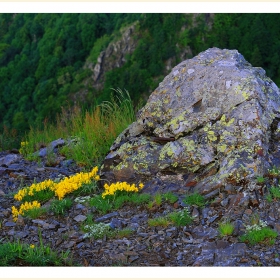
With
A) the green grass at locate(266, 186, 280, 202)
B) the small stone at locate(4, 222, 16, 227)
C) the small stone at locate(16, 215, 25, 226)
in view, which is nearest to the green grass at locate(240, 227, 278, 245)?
the green grass at locate(266, 186, 280, 202)

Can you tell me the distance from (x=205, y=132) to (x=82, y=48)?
13481 centimetres

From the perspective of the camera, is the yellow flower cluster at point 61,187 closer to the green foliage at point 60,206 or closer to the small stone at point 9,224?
the green foliage at point 60,206

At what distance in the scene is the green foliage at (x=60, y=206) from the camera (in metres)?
6.55

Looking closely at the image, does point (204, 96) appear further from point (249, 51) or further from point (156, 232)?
point (249, 51)

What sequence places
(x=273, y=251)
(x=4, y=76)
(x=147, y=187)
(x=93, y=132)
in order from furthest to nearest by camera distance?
(x=4, y=76), (x=93, y=132), (x=147, y=187), (x=273, y=251)

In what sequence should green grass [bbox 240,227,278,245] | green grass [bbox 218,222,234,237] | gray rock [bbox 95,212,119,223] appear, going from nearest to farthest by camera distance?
green grass [bbox 240,227,278,245], green grass [bbox 218,222,234,237], gray rock [bbox 95,212,119,223]

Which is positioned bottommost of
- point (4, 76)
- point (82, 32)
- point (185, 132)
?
point (4, 76)

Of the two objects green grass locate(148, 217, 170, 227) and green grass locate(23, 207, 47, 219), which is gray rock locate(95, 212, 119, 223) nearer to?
green grass locate(148, 217, 170, 227)

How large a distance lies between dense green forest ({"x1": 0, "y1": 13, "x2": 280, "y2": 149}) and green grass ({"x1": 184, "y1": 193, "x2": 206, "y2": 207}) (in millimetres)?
79960

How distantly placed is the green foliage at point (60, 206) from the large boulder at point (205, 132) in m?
0.94

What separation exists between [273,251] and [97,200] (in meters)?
2.64

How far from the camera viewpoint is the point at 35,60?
397ft

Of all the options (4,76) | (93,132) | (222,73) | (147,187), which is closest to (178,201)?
(147,187)

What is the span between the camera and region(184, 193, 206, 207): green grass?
20.5 feet
